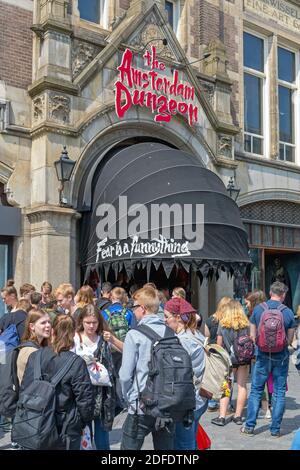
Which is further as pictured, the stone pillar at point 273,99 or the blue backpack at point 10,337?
the stone pillar at point 273,99

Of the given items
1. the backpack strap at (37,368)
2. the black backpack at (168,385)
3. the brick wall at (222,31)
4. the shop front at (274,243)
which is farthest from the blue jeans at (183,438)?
the brick wall at (222,31)

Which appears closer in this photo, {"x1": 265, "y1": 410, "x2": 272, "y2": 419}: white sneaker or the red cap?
the red cap

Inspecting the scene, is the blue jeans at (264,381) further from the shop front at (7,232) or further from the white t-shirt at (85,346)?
Result: the shop front at (7,232)

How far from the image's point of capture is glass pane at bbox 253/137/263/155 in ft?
51.2

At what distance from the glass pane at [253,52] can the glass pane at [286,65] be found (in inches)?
32.2

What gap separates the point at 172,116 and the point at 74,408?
952 centimetres

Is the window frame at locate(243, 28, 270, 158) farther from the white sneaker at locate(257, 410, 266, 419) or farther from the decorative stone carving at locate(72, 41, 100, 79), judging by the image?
the white sneaker at locate(257, 410, 266, 419)

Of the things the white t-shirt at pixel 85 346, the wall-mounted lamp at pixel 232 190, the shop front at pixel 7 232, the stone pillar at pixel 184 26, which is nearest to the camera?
the white t-shirt at pixel 85 346

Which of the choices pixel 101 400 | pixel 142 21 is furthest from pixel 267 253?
pixel 101 400

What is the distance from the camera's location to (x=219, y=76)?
1363 cm

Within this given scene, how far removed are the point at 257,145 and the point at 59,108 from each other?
278 inches

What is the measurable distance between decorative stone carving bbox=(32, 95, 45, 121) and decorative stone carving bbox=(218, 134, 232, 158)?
484 centimetres

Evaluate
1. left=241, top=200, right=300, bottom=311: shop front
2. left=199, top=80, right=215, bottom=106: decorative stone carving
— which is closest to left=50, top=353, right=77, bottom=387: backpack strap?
left=199, top=80, right=215, bottom=106: decorative stone carving

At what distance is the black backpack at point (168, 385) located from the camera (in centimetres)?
403
